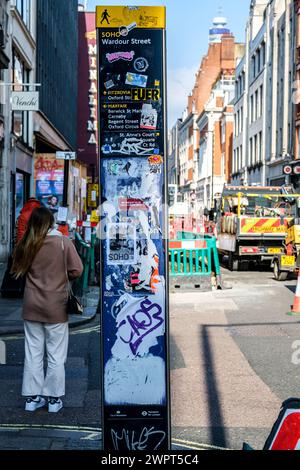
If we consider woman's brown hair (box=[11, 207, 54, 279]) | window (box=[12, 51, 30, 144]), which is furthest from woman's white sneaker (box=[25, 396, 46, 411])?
window (box=[12, 51, 30, 144])

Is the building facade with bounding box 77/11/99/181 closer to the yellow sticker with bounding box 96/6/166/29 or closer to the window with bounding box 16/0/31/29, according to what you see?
the window with bounding box 16/0/31/29

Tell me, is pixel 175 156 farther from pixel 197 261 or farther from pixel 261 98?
pixel 197 261

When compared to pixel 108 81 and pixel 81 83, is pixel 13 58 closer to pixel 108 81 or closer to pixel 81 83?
pixel 108 81

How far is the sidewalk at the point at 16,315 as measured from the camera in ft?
33.8

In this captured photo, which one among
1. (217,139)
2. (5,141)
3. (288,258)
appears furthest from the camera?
(217,139)

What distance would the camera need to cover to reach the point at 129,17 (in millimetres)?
4125

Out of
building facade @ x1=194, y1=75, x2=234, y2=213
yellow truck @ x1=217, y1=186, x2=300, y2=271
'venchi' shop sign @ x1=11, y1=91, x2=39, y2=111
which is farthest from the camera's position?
building facade @ x1=194, y1=75, x2=234, y2=213

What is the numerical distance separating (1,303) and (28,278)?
6985 mm

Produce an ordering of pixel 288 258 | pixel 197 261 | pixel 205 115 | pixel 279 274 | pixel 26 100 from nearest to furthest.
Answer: pixel 197 261
pixel 26 100
pixel 288 258
pixel 279 274
pixel 205 115

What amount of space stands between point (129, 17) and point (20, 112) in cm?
2250

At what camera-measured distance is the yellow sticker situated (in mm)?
4125

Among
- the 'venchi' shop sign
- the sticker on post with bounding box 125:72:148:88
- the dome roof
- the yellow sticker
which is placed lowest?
the sticker on post with bounding box 125:72:148:88

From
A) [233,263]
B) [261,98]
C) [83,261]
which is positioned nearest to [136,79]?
[83,261]

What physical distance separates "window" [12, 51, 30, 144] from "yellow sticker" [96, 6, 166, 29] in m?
20.6
